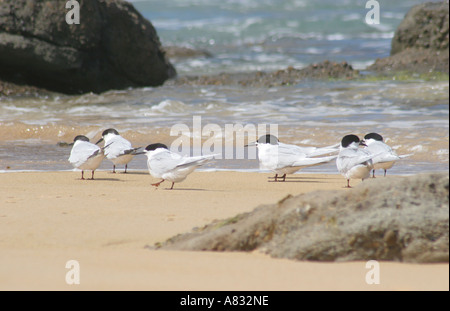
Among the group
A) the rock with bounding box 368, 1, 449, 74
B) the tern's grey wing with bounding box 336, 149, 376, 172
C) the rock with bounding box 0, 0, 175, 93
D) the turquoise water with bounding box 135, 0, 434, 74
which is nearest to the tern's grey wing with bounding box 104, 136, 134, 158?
the tern's grey wing with bounding box 336, 149, 376, 172

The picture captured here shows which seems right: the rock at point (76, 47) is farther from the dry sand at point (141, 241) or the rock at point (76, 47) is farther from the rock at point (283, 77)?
the dry sand at point (141, 241)

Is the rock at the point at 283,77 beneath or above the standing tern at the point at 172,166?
above

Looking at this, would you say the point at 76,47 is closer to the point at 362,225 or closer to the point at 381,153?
the point at 381,153

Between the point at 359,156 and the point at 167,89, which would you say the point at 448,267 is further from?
the point at 167,89

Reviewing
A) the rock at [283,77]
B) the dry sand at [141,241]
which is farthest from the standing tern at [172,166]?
the rock at [283,77]

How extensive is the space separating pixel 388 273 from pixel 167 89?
10.7 metres

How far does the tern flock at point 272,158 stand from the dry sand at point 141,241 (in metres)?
0.17

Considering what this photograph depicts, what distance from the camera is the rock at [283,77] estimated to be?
13438 millimetres

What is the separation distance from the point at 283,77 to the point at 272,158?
7675 mm

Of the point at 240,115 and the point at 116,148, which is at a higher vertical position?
the point at 240,115

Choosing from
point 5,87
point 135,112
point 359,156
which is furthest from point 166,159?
point 5,87

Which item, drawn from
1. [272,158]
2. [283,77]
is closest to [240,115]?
[283,77]

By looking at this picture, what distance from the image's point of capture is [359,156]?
5664 mm

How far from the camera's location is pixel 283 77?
1366cm
